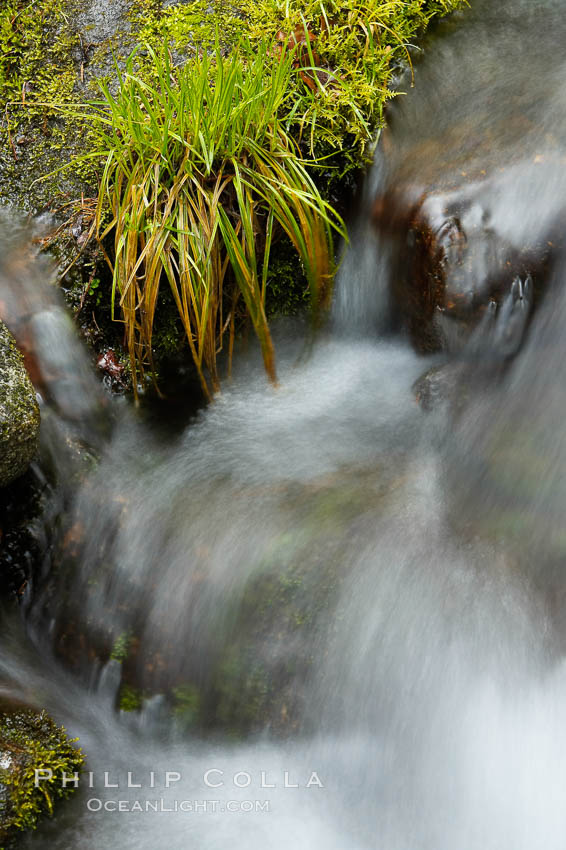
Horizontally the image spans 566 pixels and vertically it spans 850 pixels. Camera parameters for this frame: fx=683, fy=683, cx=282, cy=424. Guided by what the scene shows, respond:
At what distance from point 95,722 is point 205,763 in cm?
44

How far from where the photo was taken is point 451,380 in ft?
9.68

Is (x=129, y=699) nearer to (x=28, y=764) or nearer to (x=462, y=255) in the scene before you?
(x=28, y=764)

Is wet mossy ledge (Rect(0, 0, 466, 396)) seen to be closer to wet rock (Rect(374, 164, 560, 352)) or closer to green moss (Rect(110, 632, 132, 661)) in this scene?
wet rock (Rect(374, 164, 560, 352))

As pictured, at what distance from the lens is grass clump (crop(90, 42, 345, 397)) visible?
8.89 ft

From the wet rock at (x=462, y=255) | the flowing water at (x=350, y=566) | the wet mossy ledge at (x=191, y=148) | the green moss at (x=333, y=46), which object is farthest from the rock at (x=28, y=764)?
the green moss at (x=333, y=46)

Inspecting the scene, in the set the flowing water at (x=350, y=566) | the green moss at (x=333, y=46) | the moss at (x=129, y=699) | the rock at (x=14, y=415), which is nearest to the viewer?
the flowing water at (x=350, y=566)

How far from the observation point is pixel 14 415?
2496 mm

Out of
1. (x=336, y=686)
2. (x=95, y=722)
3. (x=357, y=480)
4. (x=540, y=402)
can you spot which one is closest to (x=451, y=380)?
(x=540, y=402)

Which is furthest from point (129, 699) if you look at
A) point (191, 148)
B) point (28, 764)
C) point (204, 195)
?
point (191, 148)

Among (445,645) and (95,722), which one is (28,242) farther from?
(445,645)

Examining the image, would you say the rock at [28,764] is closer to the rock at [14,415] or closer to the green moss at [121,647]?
the green moss at [121,647]

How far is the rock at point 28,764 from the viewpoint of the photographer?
7.07 ft

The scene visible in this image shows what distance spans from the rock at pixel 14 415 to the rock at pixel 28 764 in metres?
0.85

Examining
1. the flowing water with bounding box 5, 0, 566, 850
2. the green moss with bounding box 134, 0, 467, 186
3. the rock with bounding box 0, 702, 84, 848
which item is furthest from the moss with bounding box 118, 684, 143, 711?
the green moss with bounding box 134, 0, 467, 186
